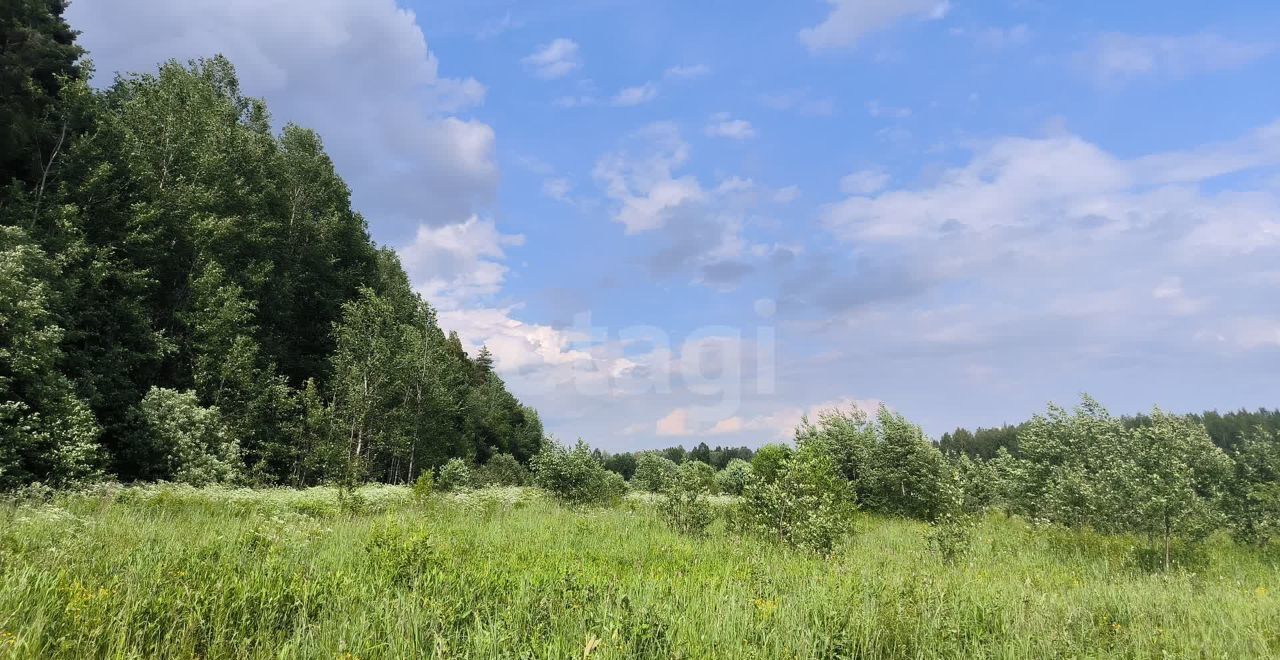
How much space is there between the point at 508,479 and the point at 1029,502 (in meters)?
38.5

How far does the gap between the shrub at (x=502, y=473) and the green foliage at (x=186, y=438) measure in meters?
17.4

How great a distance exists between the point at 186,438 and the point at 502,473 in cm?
2865

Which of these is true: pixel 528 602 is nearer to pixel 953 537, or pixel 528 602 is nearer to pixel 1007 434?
pixel 953 537

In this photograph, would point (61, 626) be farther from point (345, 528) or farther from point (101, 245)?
point (101, 245)

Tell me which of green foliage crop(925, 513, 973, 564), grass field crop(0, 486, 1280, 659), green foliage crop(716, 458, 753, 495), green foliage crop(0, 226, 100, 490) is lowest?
green foliage crop(716, 458, 753, 495)

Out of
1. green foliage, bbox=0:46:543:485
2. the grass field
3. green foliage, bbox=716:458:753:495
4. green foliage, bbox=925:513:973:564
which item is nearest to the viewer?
the grass field

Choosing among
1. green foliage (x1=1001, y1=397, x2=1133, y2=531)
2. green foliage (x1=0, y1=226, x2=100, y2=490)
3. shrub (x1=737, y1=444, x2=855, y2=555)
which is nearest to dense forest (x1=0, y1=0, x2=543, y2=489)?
green foliage (x1=0, y1=226, x2=100, y2=490)

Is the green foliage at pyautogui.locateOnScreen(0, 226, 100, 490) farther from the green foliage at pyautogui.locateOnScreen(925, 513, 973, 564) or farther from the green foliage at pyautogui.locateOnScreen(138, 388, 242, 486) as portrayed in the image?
the green foliage at pyautogui.locateOnScreen(925, 513, 973, 564)

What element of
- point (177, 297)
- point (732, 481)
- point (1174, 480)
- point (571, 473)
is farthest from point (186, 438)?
point (732, 481)

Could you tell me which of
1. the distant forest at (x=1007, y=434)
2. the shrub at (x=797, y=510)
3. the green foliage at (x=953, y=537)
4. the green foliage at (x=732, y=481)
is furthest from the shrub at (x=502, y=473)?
the distant forest at (x=1007, y=434)

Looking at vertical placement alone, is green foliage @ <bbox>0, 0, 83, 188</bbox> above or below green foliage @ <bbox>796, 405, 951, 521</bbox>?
above

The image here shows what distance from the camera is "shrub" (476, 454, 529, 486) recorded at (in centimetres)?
4371

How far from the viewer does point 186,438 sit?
79.1 ft

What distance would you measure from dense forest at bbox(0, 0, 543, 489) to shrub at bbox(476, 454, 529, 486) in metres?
5.09
